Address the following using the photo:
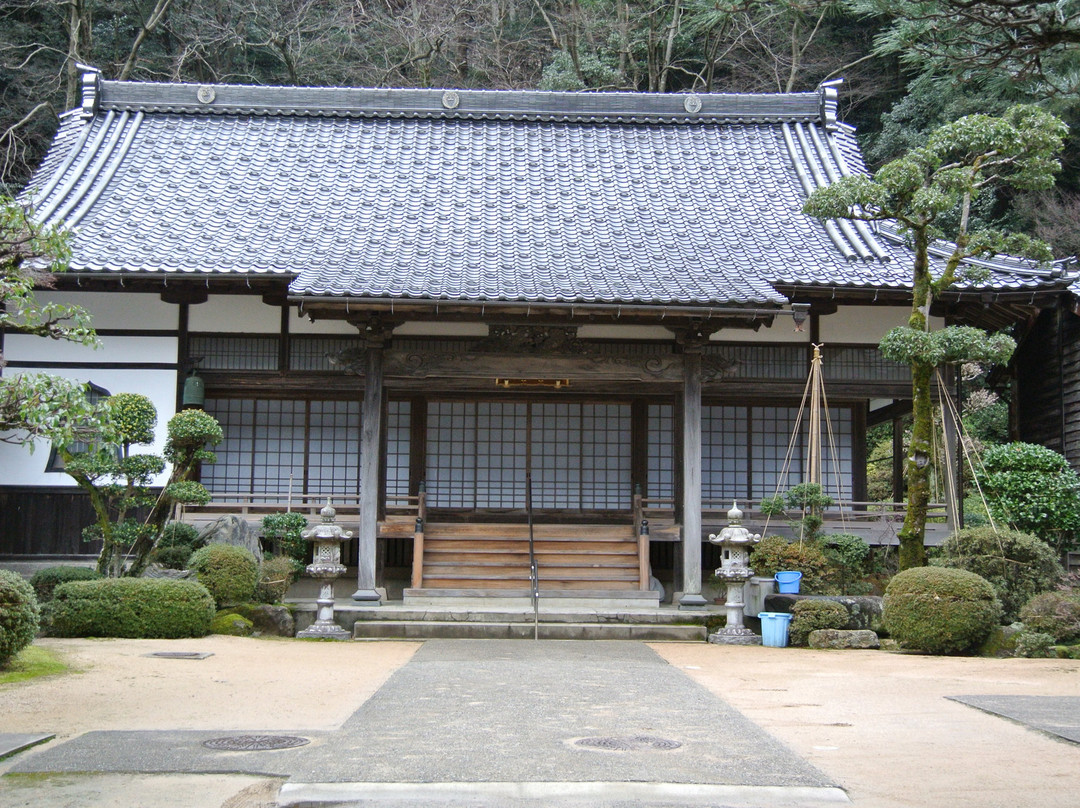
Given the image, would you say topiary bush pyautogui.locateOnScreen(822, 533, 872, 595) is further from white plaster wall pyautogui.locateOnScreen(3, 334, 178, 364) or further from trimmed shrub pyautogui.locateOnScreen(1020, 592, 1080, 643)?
white plaster wall pyautogui.locateOnScreen(3, 334, 178, 364)

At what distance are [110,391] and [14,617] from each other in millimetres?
6675

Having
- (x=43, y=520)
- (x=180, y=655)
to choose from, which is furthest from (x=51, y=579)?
(x=180, y=655)

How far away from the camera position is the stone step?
512 inches

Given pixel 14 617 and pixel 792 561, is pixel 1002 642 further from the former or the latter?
pixel 14 617

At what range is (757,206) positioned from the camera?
18.0m

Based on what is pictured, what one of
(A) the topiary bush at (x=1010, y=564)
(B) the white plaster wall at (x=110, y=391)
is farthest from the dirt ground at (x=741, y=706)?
(B) the white plaster wall at (x=110, y=391)

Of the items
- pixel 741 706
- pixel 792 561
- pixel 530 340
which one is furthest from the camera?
pixel 530 340

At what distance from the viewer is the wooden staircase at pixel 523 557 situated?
14789mm

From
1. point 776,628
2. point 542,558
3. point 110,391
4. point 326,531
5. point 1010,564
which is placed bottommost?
point 776,628

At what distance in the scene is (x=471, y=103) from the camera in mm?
21172

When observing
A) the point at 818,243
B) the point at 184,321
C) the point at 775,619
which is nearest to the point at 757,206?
the point at 818,243

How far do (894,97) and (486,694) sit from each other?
86.1 feet

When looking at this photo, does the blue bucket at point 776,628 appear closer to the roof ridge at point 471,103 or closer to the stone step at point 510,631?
the stone step at point 510,631

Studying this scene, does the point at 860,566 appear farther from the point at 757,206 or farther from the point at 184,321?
the point at 184,321
